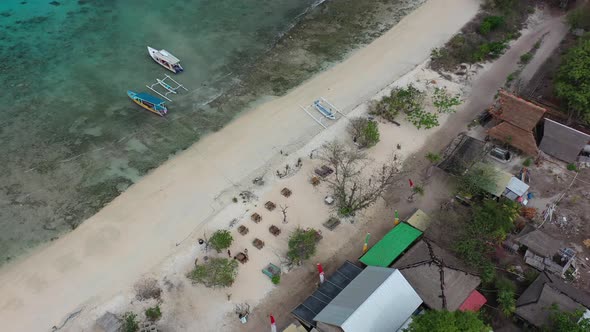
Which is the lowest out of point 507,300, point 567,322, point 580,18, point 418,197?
point 418,197

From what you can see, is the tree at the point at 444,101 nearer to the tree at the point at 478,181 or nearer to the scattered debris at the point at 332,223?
the tree at the point at 478,181

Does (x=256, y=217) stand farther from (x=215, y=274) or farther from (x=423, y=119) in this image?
(x=423, y=119)

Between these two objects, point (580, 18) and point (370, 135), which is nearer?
point (370, 135)

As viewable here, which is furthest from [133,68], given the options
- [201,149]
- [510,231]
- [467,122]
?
[510,231]

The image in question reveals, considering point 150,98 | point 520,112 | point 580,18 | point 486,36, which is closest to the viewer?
point 520,112

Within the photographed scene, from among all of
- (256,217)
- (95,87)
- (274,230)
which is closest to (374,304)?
(274,230)

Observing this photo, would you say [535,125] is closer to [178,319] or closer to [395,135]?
[395,135]
